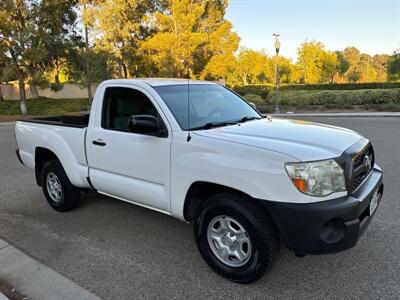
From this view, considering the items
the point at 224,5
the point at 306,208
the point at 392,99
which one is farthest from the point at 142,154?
the point at 224,5

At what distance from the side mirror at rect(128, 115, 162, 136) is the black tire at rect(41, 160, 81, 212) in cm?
191

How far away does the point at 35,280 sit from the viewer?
334 centimetres

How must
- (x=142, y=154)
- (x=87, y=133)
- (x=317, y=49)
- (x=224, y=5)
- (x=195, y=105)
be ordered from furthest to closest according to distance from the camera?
(x=317, y=49) → (x=224, y=5) → (x=87, y=133) → (x=195, y=105) → (x=142, y=154)

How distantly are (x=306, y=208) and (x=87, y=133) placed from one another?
280 centimetres

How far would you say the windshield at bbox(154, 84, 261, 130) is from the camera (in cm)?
370

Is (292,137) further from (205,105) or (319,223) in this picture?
(205,105)

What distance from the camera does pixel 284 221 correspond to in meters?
2.81

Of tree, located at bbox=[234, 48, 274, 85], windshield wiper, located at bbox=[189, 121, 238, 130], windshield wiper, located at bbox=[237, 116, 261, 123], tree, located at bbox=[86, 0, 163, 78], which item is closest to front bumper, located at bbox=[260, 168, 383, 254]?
windshield wiper, located at bbox=[189, 121, 238, 130]

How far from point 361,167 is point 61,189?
146 inches

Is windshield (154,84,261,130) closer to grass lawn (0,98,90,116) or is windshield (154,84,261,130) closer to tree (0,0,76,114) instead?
tree (0,0,76,114)

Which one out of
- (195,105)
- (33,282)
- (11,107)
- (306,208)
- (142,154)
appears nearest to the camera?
(306,208)

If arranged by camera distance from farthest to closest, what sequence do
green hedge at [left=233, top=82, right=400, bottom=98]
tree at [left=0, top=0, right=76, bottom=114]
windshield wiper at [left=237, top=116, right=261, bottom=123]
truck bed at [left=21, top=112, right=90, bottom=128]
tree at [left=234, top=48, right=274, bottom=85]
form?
tree at [left=234, top=48, right=274, bottom=85] → green hedge at [left=233, top=82, right=400, bottom=98] → tree at [left=0, top=0, right=76, bottom=114] → truck bed at [left=21, top=112, right=90, bottom=128] → windshield wiper at [left=237, top=116, right=261, bottom=123]

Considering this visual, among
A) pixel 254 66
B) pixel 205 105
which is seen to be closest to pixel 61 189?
pixel 205 105

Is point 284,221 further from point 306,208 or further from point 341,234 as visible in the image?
point 341,234
